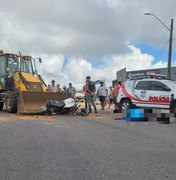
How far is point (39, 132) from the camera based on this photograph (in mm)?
9922

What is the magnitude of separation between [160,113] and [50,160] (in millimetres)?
8197

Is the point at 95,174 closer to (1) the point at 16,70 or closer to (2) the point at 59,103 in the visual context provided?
(2) the point at 59,103

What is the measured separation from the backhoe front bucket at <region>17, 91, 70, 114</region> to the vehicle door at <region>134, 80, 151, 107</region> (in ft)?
11.9

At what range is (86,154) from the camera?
22.6 ft

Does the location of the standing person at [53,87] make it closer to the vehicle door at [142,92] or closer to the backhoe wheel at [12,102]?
the backhoe wheel at [12,102]

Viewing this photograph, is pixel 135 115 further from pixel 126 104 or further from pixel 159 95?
pixel 126 104

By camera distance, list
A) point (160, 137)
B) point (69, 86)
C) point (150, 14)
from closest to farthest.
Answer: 1. point (160, 137)
2. point (69, 86)
3. point (150, 14)

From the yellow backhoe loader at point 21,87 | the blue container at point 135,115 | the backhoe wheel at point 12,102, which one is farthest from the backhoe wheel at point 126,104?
the backhoe wheel at point 12,102

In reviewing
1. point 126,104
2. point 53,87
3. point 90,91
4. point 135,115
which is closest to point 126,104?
point 126,104

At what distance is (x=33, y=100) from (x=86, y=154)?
9.64 metres

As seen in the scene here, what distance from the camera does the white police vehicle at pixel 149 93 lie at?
16625mm

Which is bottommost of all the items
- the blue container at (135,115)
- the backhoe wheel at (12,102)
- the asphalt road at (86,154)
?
the asphalt road at (86,154)

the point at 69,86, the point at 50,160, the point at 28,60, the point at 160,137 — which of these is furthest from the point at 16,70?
the point at 50,160

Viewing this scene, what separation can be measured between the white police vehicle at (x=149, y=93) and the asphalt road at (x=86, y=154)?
646cm
